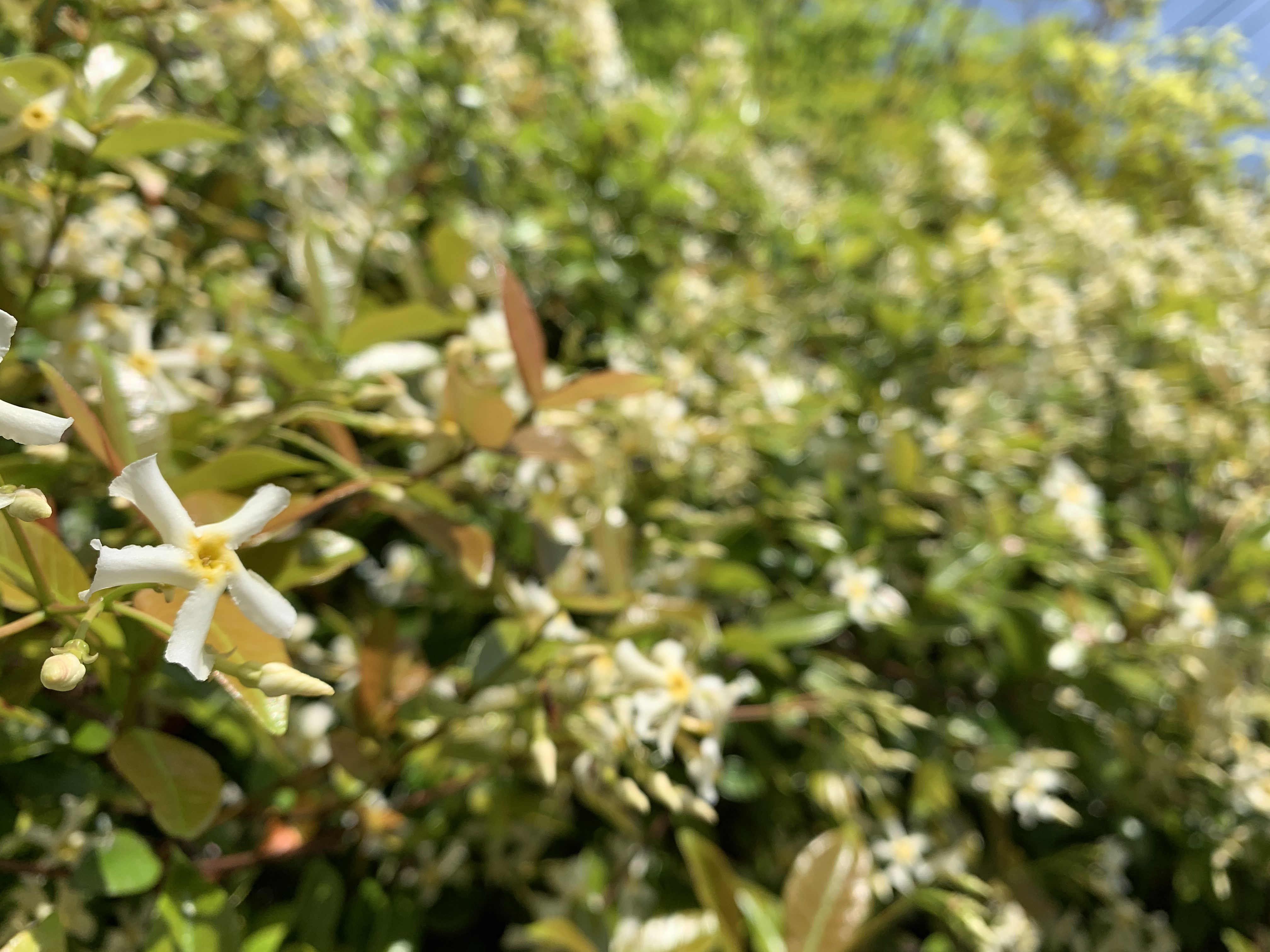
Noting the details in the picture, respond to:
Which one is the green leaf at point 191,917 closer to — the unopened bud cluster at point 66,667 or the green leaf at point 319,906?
the green leaf at point 319,906

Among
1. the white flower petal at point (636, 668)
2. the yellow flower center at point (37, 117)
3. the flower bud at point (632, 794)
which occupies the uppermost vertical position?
the yellow flower center at point (37, 117)

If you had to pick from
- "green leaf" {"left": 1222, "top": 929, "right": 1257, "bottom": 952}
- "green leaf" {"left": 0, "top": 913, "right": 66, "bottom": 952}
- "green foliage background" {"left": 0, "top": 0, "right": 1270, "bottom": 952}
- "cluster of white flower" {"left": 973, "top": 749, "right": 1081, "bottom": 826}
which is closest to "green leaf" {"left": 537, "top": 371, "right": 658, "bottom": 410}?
"green foliage background" {"left": 0, "top": 0, "right": 1270, "bottom": 952}

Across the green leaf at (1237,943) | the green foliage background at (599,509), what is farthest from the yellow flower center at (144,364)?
the green leaf at (1237,943)

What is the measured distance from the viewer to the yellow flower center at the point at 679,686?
67 centimetres

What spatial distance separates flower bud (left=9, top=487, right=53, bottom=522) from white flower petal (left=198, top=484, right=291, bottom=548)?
7 cm

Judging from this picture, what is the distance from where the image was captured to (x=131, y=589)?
39 centimetres

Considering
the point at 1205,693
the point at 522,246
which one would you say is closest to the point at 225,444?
the point at 522,246

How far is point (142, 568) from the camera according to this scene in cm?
37

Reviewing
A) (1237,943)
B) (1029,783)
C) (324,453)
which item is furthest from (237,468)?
(1237,943)

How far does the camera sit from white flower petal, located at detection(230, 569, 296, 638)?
1.30ft

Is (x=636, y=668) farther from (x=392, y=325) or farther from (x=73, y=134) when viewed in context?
(x=73, y=134)

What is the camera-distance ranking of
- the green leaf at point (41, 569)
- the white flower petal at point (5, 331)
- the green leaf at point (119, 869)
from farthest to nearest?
the green leaf at point (119, 869) → the green leaf at point (41, 569) → the white flower petal at point (5, 331)

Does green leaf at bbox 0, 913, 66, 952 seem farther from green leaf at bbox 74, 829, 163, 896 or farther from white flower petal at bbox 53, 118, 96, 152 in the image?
white flower petal at bbox 53, 118, 96, 152

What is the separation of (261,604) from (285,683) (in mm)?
47
